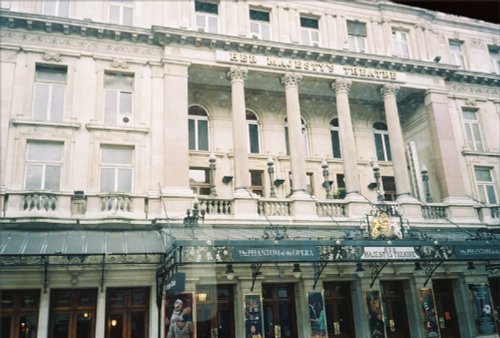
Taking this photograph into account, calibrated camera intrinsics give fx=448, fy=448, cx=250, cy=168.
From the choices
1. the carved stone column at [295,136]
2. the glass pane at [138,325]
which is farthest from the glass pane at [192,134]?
the glass pane at [138,325]

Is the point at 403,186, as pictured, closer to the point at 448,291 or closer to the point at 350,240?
the point at 448,291

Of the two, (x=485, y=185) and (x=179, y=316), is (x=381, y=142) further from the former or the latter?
(x=179, y=316)

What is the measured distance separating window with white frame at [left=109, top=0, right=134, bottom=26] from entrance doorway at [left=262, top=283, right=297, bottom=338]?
13888mm

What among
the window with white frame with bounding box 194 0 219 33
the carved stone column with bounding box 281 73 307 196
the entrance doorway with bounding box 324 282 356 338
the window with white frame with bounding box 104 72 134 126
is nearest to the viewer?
the entrance doorway with bounding box 324 282 356 338

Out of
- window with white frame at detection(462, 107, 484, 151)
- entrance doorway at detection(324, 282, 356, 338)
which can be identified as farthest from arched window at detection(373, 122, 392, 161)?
entrance doorway at detection(324, 282, 356, 338)

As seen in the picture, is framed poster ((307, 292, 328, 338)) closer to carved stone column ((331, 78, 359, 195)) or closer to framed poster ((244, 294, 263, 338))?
framed poster ((244, 294, 263, 338))

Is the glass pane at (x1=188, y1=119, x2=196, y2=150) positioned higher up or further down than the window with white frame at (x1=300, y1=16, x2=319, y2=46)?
further down

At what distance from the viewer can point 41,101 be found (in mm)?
19391

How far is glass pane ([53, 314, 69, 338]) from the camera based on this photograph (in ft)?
53.9

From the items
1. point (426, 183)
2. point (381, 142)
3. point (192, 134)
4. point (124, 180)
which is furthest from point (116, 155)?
point (426, 183)

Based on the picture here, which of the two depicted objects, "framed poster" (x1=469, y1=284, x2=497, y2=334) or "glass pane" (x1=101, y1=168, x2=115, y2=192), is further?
"framed poster" (x1=469, y1=284, x2=497, y2=334)

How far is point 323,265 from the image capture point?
18766 millimetres

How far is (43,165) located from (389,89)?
17.2 m

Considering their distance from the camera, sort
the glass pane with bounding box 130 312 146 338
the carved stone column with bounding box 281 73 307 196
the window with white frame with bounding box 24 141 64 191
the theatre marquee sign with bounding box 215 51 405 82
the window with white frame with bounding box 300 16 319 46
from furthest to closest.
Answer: the window with white frame with bounding box 300 16 319 46 < the theatre marquee sign with bounding box 215 51 405 82 < the carved stone column with bounding box 281 73 307 196 < the window with white frame with bounding box 24 141 64 191 < the glass pane with bounding box 130 312 146 338
